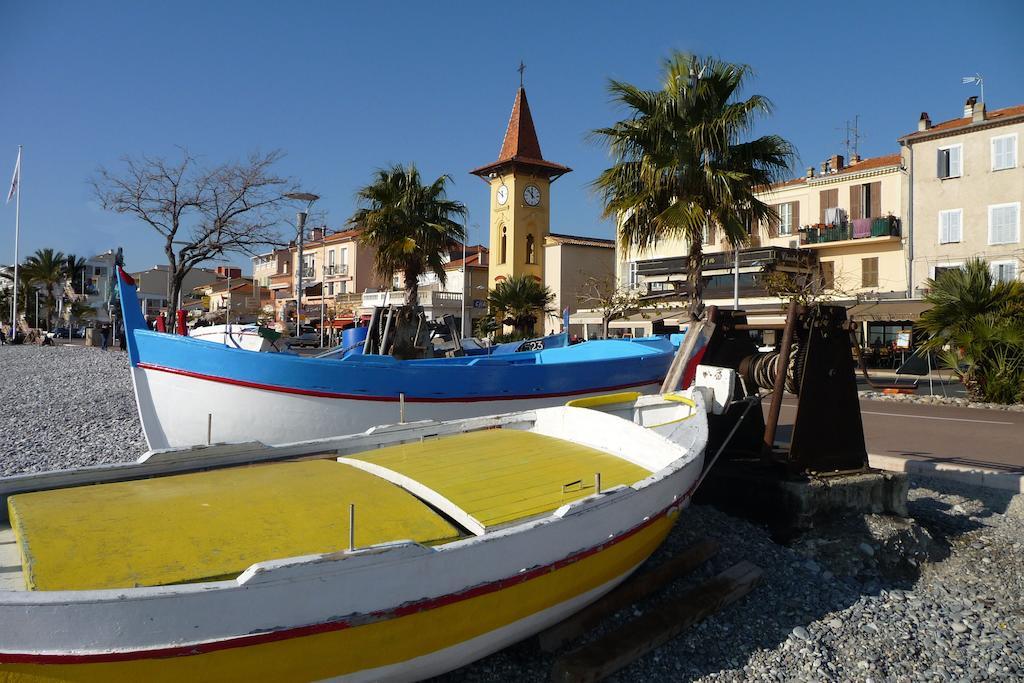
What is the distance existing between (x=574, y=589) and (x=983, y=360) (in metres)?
17.1

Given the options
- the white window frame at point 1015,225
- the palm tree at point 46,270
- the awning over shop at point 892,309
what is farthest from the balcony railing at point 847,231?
the palm tree at point 46,270

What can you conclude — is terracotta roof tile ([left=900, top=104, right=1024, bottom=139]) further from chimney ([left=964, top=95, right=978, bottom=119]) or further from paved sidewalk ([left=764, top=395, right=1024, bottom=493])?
paved sidewalk ([left=764, top=395, right=1024, bottom=493])

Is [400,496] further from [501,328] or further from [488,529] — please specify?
[501,328]

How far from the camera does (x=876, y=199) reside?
1329 inches

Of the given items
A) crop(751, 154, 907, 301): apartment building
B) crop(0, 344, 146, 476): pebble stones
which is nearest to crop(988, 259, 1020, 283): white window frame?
crop(751, 154, 907, 301): apartment building

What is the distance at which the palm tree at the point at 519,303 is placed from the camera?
105 feet

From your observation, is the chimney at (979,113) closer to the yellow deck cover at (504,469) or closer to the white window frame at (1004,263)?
the white window frame at (1004,263)

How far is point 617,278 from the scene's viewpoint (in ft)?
132

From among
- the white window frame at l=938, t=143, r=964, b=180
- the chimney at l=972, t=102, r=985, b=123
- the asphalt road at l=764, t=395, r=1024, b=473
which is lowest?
the asphalt road at l=764, t=395, r=1024, b=473

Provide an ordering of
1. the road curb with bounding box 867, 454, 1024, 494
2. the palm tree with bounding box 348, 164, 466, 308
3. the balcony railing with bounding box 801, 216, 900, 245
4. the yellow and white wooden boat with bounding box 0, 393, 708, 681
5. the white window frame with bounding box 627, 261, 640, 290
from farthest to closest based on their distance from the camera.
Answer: the white window frame with bounding box 627, 261, 640, 290 → the balcony railing with bounding box 801, 216, 900, 245 → the palm tree with bounding box 348, 164, 466, 308 → the road curb with bounding box 867, 454, 1024, 494 → the yellow and white wooden boat with bounding box 0, 393, 708, 681

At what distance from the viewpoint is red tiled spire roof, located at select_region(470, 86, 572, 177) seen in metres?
44.0

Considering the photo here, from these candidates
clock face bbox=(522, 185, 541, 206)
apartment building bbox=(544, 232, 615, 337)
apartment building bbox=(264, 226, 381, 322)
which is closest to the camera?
apartment building bbox=(544, 232, 615, 337)

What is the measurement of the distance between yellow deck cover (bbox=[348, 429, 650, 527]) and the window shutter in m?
33.2

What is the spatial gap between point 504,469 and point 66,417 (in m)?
12.0
